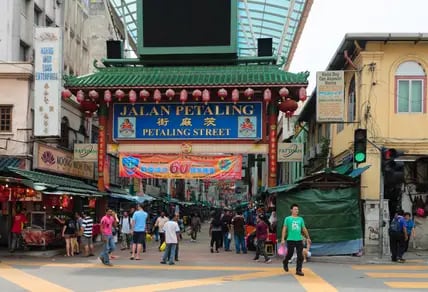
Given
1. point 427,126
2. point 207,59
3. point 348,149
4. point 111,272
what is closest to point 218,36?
point 207,59

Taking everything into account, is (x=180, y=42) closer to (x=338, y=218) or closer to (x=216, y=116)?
(x=216, y=116)

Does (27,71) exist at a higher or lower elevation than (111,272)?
higher

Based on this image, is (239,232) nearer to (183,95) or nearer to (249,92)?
(249,92)

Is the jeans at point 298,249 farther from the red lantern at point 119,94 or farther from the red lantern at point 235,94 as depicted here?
the red lantern at point 119,94

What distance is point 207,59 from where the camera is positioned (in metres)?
25.8

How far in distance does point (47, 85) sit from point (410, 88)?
45.3 feet

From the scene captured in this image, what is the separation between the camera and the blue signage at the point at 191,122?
24469mm

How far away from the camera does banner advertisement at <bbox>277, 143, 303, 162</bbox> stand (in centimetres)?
2428

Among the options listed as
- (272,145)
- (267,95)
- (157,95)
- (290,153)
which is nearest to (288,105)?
(267,95)

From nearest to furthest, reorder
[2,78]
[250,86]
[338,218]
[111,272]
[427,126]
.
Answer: [111,272], [338,218], [427,126], [250,86], [2,78]

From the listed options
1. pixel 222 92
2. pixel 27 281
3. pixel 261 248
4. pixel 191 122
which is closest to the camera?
pixel 27 281

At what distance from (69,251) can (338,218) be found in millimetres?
9338

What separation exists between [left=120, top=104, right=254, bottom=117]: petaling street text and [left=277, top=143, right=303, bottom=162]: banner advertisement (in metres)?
1.92

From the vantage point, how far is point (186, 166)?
79.9ft
